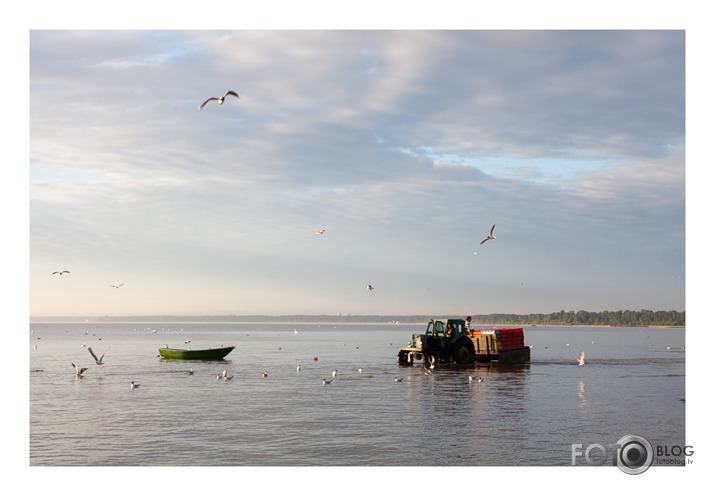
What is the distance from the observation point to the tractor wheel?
5628 cm


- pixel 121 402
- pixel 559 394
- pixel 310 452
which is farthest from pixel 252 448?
pixel 559 394

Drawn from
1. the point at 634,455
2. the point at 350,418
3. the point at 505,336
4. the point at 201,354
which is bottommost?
the point at 201,354

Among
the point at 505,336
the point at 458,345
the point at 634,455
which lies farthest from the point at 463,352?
the point at 634,455

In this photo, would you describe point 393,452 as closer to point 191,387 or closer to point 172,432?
point 172,432

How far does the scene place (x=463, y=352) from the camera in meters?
56.5

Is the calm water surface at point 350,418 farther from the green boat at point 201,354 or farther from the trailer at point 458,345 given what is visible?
the green boat at point 201,354

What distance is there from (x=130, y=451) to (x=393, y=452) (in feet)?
31.7

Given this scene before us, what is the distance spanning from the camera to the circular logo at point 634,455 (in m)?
19.3

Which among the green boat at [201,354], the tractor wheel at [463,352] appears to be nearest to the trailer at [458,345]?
the tractor wheel at [463,352]

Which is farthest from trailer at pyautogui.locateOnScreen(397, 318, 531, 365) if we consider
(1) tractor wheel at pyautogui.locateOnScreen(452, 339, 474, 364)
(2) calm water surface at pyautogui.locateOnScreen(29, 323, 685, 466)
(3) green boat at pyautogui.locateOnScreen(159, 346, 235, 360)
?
(3) green boat at pyautogui.locateOnScreen(159, 346, 235, 360)

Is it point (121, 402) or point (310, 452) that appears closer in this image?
point (310, 452)

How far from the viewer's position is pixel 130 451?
2345cm

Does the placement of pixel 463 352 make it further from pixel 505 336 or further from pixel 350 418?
pixel 350 418

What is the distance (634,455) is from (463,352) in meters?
34.8
